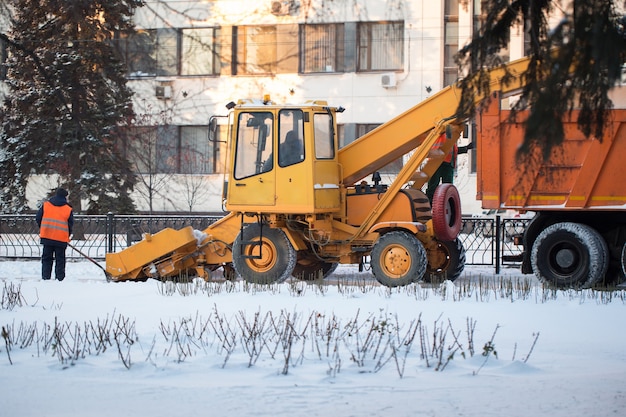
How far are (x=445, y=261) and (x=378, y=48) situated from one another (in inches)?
766

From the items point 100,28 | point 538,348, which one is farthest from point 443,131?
point 100,28

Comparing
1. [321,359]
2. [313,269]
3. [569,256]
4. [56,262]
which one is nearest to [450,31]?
[313,269]

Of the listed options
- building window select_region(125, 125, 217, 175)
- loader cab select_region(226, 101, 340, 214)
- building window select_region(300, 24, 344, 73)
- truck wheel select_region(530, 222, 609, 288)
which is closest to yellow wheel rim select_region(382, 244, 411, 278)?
loader cab select_region(226, 101, 340, 214)

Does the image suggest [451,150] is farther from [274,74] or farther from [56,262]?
[274,74]

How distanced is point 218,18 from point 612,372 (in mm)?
28891

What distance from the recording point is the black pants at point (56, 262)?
17.8 meters

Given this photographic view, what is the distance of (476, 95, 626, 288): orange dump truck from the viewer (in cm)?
1550

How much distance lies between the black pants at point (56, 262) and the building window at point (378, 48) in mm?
19476

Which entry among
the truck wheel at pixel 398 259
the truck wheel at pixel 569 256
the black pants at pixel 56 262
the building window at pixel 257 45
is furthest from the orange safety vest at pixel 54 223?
the building window at pixel 257 45

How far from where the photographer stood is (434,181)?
57.6 feet

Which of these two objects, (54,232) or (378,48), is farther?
(378,48)

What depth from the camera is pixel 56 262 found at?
Result: 17828 mm

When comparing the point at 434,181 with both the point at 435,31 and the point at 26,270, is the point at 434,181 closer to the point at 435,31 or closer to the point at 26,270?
the point at 26,270

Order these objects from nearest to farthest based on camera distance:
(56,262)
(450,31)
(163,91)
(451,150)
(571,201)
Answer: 1. (571,201)
2. (451,150)
3. (56,262)
4. (450,31)
5. (163,91)
